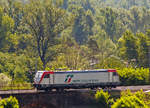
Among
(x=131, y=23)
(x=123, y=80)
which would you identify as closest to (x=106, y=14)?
(x=131, y=23)

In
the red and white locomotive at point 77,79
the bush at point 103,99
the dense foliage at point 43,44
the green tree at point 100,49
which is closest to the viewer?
the bush at point 103,99

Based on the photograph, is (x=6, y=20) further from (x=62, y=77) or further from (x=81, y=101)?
(x=81, y=101)

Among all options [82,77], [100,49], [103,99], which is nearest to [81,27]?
[100,49]

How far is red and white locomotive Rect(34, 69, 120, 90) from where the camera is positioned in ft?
166

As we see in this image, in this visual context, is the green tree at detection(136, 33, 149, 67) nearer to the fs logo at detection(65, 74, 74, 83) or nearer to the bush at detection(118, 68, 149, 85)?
the bush at detection(118, 68, 149, 85)

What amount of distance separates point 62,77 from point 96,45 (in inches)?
2279

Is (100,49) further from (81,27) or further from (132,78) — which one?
(132,78)

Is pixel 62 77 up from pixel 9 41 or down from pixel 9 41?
down

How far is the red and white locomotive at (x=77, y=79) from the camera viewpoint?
5069cm

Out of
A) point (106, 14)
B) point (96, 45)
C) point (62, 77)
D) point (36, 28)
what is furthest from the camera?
point (106, 14)

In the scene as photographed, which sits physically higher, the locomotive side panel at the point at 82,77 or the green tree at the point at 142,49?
the green tree at the point at 142,49

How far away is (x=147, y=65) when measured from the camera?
8219 cm

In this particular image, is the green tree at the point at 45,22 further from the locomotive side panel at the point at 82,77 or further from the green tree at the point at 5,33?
the locomotive side panel at the point at 82,77

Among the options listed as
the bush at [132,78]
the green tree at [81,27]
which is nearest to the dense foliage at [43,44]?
the bush at [132,78]
